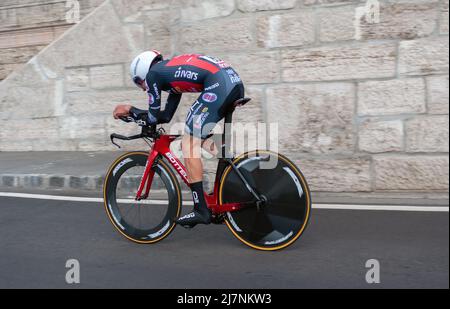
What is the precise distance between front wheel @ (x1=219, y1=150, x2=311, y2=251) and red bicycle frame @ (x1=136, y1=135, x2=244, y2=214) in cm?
5

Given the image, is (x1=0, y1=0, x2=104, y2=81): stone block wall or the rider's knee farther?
(x1=0, y1=0, x2=104, y2=81): stone block wall

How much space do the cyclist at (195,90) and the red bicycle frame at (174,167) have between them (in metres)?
0.09

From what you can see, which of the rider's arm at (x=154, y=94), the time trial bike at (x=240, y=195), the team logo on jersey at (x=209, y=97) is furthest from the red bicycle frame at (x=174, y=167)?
the team logo on jersey at (x=209, y=97)

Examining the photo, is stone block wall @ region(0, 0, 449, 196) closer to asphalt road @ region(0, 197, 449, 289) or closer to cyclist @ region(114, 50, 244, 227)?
asphalt road @ region(0, 197, 449, 289)

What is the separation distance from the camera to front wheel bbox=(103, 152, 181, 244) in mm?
4891

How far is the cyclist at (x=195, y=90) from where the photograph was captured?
4609 mm

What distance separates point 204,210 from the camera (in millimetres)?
4734

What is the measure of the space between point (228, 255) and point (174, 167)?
0.89m

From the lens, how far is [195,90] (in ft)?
15.7

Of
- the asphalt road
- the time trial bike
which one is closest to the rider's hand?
the time trial bike

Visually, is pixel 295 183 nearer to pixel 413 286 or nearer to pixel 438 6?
pixel 413 286

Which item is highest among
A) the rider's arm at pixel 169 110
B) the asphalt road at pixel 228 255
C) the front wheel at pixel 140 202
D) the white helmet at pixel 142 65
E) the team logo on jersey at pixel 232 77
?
the white helmet at pixel 142 65

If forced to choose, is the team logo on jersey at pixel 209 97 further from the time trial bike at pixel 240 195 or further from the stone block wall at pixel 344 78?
the stone block wall at pixel 344 78
